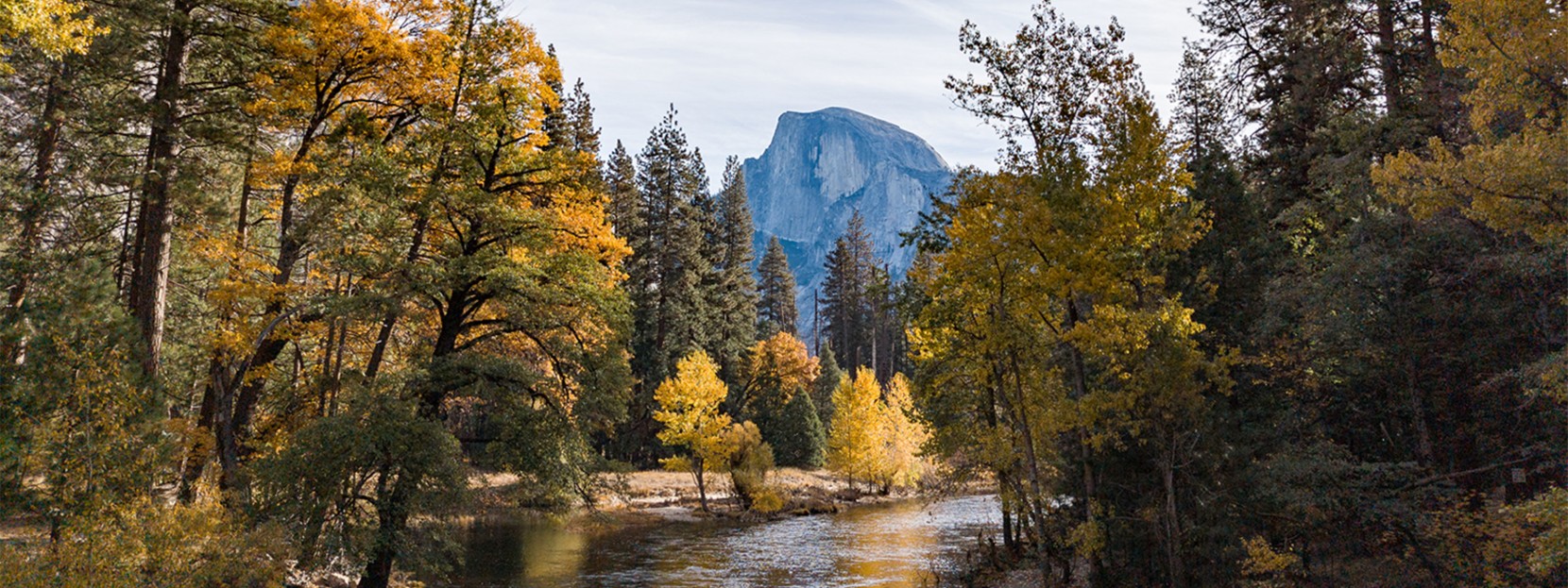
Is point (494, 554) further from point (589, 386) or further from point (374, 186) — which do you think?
point (374, 186)

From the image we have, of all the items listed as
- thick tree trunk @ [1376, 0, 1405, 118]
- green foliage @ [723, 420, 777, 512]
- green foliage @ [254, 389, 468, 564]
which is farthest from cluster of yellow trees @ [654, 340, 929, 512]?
green foliage @ [254, 389, 468, 564]

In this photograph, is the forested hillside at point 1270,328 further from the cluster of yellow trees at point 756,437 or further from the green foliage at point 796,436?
the green foliage at point 796,436

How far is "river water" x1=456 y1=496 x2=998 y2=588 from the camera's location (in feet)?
67.4

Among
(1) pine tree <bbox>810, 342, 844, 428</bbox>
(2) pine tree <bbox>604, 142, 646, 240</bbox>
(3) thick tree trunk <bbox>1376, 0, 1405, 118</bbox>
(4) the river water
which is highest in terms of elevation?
(2) pine tree <bbox>604, 142, 646, 240</bbox>

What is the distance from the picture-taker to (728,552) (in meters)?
25.5

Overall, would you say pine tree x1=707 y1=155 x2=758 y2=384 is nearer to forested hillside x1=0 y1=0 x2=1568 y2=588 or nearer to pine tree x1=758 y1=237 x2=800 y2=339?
pine tree x1=758 y1=237 x2=800 y2=339

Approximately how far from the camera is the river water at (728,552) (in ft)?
67.4

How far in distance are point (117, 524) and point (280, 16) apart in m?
9.11

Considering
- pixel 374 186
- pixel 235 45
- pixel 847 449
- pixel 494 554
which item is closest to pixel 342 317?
pixel 374 186

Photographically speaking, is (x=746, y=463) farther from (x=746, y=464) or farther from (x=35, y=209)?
(x=35, y=209)

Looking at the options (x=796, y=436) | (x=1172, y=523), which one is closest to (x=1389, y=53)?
(x=1172, y=523)

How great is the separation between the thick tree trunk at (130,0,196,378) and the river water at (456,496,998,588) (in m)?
9.12

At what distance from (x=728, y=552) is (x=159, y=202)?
1717 cm

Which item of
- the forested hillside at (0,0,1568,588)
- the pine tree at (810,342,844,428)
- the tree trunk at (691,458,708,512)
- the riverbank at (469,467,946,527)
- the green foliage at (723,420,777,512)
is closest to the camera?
the forested hillside at (0,0,1568,588)
